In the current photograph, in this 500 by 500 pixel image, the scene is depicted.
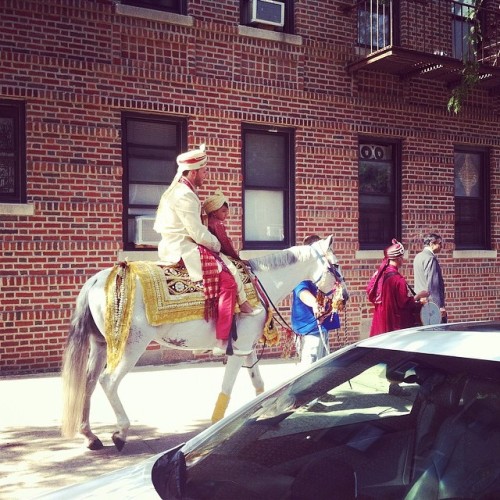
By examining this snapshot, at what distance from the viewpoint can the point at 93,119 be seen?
368 inches

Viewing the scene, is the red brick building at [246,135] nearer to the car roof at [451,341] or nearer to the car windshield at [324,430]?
the car roof at [451,341]

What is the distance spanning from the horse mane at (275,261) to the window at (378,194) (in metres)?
5.64

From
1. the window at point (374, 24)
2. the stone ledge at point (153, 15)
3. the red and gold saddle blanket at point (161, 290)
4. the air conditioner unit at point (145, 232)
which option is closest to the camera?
the red and gold saddle blanket at point (161, 290)

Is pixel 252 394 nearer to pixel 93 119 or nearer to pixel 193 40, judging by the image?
pixel 93 119

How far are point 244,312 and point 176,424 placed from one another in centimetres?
139

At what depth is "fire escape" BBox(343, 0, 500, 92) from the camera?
1121 cm

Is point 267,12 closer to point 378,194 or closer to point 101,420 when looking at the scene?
point 378,194

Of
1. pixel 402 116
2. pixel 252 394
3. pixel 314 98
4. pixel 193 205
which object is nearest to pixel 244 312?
pixel 193 205

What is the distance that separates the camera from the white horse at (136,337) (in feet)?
18.0

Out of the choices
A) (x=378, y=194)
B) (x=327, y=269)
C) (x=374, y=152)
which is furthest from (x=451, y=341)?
(x=374, y=152)

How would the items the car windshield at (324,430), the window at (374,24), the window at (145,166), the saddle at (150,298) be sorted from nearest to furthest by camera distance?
the car windshield at (324,430), the saddle at (150,298), the window at (145,166), the window at (374,24)

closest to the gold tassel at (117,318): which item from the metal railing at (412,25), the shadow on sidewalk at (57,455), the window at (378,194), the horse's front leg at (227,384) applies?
the shadow on sidewalk at (57,455)

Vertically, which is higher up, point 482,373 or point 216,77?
point 216,77

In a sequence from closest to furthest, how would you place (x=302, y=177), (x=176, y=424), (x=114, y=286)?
(x=114, y=286), (x=176, y=424), (x=302, y=177)
